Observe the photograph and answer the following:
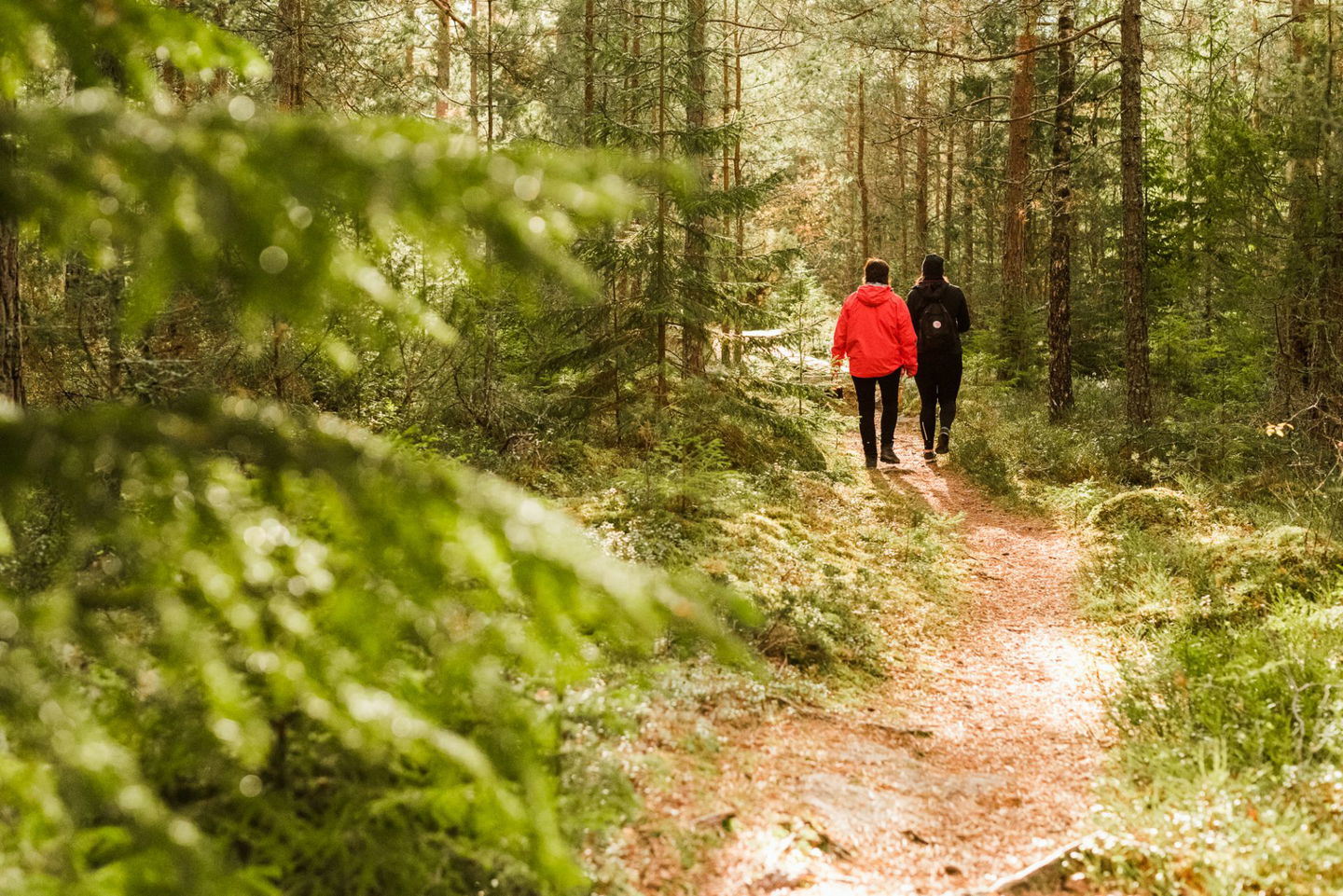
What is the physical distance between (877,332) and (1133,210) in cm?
333

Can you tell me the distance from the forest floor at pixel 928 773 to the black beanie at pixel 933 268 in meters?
6.09

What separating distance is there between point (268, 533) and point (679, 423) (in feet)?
25.8

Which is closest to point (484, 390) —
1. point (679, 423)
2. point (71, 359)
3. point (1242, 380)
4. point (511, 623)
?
point (679, 423)

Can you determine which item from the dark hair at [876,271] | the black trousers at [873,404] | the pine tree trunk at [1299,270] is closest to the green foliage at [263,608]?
the black trousers at [873,404]

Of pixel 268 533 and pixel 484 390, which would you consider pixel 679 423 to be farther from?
pixel 268 533

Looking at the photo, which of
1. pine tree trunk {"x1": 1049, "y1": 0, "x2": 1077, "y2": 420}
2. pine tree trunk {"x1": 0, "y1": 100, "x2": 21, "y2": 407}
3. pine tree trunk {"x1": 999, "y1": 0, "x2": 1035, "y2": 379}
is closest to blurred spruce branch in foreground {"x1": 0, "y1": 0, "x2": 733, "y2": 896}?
pine tree trunk {"x1": 0, "y1": 100, "x2": 21, "y2": 407}

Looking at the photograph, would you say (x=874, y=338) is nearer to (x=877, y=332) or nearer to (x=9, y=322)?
(x=877, y=332)

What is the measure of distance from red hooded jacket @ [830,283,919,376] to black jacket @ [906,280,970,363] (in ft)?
2.45

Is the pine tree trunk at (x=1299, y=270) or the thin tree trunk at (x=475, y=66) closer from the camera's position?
the pine tree trunk at (x=1299, y=270)

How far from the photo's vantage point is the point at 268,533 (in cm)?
178

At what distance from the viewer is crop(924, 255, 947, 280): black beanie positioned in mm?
11594

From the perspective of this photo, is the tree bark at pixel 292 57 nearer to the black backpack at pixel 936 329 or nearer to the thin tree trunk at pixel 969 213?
the black backpack at pixel 936 329

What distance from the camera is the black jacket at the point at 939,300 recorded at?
11.7 m

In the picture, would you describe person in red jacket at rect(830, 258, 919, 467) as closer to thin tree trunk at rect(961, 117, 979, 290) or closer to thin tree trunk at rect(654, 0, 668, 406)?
thin tree trunk at rect(654, 0, 668, 406)
